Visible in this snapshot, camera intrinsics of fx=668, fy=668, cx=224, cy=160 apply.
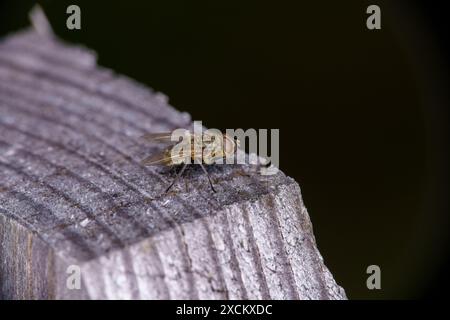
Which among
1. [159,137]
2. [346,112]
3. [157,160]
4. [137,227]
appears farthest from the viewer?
[346,112]

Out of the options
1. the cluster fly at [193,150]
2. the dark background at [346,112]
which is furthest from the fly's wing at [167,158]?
the dark background at [346,112]

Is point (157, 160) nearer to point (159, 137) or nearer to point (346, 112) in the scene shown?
point (159, 137)

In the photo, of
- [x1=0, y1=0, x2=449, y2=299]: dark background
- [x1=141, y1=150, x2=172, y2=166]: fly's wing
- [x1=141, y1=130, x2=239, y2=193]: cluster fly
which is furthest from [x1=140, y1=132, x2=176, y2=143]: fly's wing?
[x1=0, y1=0, x2=449, y2=299]: dark background

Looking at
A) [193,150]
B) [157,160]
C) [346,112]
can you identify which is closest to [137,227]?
[157,160]

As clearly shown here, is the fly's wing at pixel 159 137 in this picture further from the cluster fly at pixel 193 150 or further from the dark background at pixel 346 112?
the dark background at pixel 346 112

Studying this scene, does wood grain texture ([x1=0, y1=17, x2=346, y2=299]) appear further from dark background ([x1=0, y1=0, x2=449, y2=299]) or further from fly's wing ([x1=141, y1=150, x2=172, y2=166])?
dark background ([x1=0, y1=0, x2=449, y2=299])
